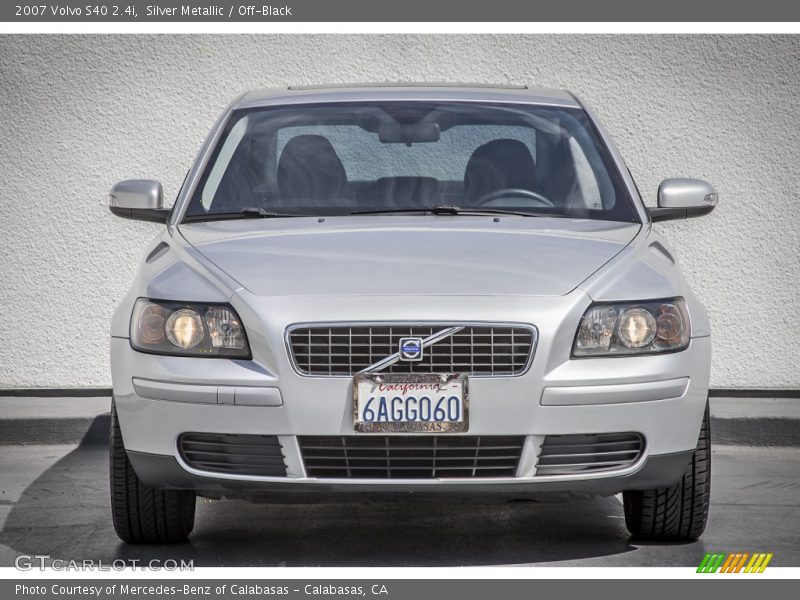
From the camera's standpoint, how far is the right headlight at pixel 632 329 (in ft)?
14.3

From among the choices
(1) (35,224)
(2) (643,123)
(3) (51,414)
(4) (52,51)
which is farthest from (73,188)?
(2) (643,123)

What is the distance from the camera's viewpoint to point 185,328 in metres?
4.45

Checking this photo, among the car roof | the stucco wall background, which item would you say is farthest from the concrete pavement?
the stucco wall background

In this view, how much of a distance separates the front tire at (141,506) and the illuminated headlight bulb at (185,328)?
47 cm

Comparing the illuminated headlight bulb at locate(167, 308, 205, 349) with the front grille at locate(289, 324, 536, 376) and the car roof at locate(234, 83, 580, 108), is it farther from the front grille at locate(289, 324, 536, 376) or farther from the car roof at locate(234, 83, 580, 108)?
the car roof at locate(234, 83, 580, 108)

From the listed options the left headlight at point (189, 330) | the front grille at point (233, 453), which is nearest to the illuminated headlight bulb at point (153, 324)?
the left headlight at point (189, 330)

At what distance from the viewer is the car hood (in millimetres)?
4406

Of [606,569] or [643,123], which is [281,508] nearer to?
[606,569]

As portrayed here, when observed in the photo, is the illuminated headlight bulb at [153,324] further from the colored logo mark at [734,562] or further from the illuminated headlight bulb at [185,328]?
the colored logo mark at [734,562]

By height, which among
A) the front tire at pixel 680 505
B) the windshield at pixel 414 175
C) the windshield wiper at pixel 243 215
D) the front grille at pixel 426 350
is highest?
the windshield at pixel 414 175

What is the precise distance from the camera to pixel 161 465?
4.48m

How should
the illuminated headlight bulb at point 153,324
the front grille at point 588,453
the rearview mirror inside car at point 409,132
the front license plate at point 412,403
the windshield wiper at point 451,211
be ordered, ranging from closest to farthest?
the front license plate at point 412,403
the front grille at point 588,453
the illuminated headlight bulb at point 153,324
the windshield wiper at point 451,211
the rearview mirror inside car at point 409,132

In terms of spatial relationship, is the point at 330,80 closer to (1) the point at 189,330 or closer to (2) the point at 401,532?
(2) the point at 401,532
